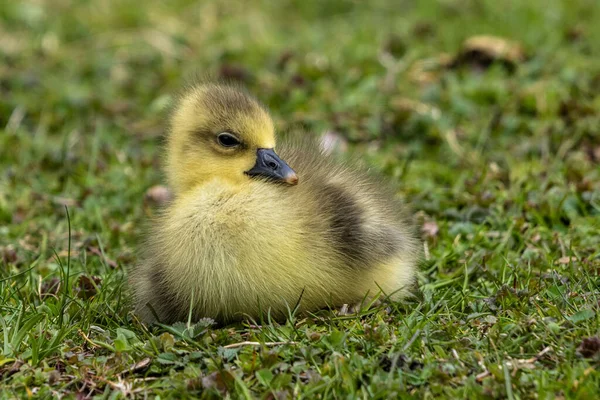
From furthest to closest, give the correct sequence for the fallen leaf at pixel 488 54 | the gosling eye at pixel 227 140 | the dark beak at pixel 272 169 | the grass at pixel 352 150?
the fallen leaf at pixel 488 54
the gosling eye at pixel 227 140
the dark beak at pixel 272 169
the grass at pixel 352 150

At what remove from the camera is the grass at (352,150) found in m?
3.14

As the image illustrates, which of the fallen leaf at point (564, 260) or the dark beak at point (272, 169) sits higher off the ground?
the dark beak at point (272, 169)

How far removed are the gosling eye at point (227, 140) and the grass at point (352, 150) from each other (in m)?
0.74

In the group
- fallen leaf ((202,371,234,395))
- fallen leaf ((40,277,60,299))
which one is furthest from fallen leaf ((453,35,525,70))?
fallen leaf ((202,371,234,395))

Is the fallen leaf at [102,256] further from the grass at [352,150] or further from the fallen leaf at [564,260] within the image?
the fallen leaf at [564,260]

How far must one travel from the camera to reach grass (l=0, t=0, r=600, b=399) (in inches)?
124

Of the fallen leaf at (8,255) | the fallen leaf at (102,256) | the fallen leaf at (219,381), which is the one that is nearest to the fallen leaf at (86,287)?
the fallen leaf at (102,256)

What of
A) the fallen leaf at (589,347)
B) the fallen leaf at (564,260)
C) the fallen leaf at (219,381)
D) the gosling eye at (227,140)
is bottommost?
the fallen leaf at (564,260)

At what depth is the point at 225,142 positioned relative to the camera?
3695mm

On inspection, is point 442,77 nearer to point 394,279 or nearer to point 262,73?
point 262,73

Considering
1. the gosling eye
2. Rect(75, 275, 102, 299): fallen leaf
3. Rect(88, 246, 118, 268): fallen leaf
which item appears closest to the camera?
the gosling eye

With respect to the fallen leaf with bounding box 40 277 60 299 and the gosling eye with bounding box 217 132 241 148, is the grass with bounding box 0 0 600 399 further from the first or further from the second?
the gosling eye with bounding box 217 132 241 148

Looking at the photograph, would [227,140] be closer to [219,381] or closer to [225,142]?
[225,142]

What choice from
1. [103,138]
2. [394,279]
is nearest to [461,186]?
[394,279]
